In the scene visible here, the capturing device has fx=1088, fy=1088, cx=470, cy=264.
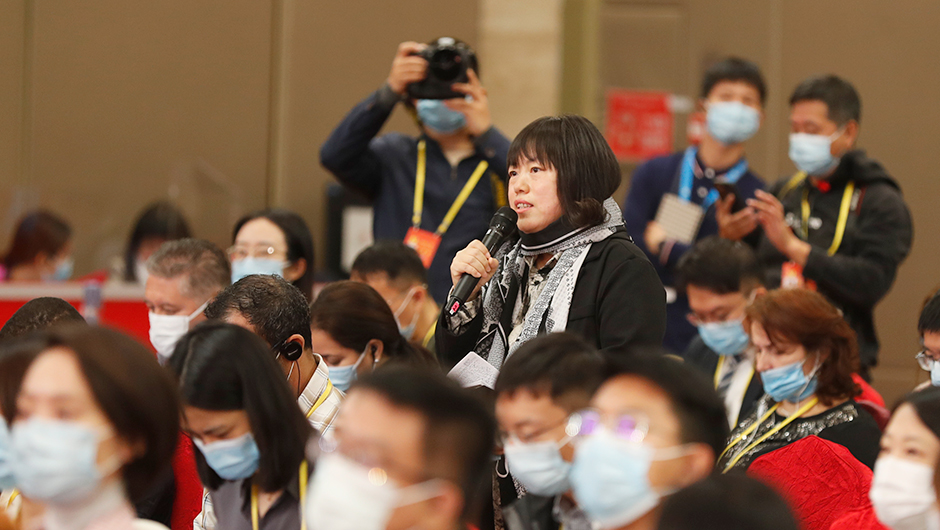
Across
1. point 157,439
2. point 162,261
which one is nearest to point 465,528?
point 157,439

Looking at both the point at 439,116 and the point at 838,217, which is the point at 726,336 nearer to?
the point at 838,217

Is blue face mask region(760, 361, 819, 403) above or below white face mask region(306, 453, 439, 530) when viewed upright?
below

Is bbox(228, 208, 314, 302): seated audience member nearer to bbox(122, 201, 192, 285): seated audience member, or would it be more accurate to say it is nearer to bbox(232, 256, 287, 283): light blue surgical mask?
bbox(232, 256, 287, 283): light blue surgical mask

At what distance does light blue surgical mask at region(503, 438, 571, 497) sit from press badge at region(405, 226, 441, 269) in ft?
5.92

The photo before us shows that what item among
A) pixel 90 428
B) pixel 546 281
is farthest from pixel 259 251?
pixel 90 428

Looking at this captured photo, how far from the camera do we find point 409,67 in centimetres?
376

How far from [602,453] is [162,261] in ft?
6.95

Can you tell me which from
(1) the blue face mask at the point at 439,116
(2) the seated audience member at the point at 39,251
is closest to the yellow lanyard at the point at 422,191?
(1) the blue face mask at the point at 439,116

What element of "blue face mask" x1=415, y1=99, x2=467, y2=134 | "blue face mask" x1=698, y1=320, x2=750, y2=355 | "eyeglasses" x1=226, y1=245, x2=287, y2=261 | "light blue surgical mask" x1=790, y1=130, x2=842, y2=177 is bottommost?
"blue face mask" x1=698, y1=320, x2=750, y2=355

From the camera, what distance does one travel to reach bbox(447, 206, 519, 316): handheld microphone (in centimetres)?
257

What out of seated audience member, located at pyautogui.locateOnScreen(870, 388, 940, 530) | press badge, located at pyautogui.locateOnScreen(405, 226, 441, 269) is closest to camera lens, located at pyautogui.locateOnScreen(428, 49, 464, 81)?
press badge, located at pyautogui.locateOnScreen(405, 226, 441, 269)

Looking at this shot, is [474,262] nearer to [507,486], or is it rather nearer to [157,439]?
[507,486]

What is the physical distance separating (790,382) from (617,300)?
87 cm

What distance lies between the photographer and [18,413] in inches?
78.7
